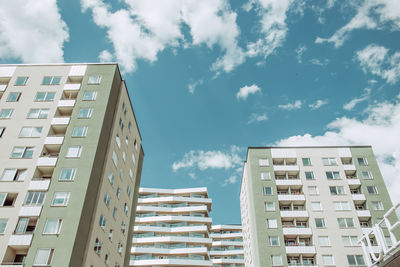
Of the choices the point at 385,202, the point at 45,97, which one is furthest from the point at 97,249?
the point at 385,202

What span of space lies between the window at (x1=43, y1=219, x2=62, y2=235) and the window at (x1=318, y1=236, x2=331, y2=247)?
4245 cm

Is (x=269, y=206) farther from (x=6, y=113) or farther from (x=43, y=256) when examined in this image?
(x=6, y=113)

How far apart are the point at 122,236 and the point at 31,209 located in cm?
1656

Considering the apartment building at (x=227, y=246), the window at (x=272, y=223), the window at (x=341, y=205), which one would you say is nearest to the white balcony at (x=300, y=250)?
the window at (x=272, y=223)

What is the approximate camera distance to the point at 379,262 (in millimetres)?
11719

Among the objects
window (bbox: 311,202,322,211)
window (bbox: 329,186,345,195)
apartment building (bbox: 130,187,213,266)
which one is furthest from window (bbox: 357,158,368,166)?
apartment building (bbox: 130,187,213,266)

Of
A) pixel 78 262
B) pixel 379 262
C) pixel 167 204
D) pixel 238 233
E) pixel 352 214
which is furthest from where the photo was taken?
pixel 238 233

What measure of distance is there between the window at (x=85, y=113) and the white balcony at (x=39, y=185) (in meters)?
10.3

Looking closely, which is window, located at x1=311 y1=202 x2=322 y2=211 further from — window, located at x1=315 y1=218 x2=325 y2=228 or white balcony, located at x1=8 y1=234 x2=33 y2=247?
white balcony, located at x1=8 y1=234 x2=33 y2=247

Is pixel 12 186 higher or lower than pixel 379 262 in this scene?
higher

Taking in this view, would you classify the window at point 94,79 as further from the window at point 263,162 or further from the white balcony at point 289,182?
the white balcony at point 289,182

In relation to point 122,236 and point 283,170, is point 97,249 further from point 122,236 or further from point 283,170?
point 283,170

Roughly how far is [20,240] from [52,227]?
10.3 ft

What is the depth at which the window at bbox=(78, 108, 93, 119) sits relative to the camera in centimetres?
4475
